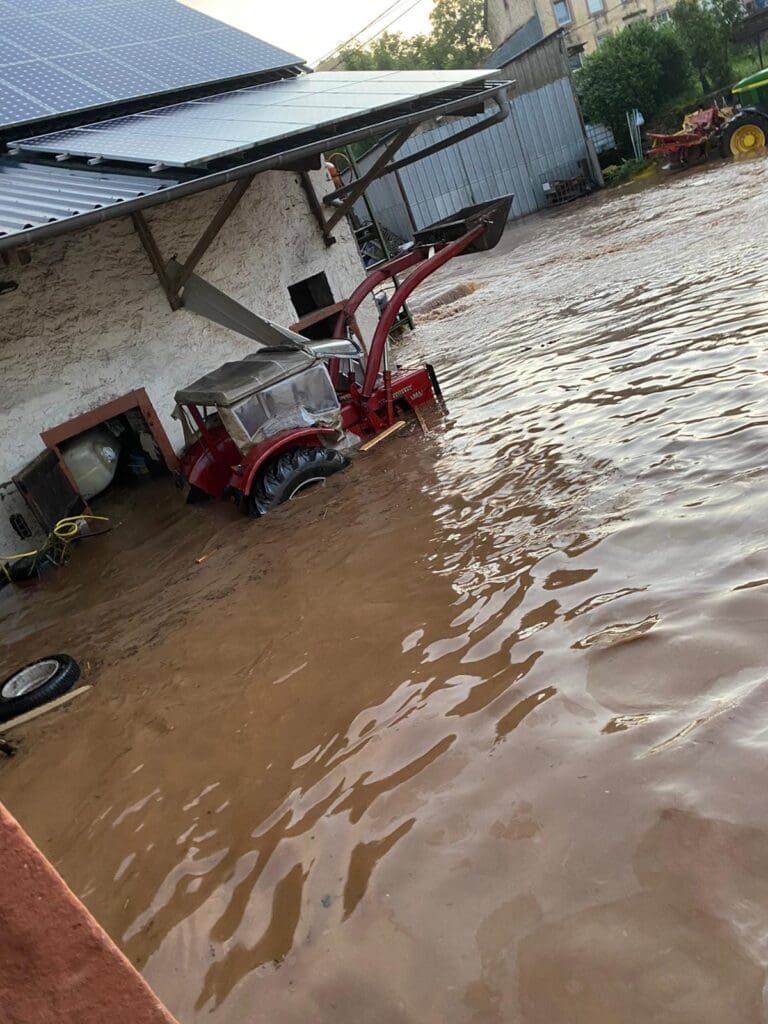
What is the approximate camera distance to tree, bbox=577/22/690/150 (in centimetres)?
3122

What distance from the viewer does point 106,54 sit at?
10.0 metres

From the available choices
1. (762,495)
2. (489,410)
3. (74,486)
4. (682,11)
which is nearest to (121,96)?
(74,486)

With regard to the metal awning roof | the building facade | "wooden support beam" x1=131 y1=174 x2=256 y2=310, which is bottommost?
"wooden support beam" x1=131 y1=174 x2=256 y2=310

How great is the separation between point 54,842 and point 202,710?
40.9 inches

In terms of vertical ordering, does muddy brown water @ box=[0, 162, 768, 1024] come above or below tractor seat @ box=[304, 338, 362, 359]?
below

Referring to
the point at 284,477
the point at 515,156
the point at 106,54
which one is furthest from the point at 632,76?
the point at 284,477

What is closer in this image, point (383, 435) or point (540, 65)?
Result: point (383, 435)

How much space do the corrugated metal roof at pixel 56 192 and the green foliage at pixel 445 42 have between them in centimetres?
6688

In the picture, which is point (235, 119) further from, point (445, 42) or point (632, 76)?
point (445, 42)

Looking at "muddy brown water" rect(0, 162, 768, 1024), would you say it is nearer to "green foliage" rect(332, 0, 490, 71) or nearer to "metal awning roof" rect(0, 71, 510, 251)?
"metal awning roof" rect(0, 71, 510, 251)

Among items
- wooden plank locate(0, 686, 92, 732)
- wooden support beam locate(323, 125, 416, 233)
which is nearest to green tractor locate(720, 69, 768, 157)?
wooden support beam locate(323, 125, 416, 233)

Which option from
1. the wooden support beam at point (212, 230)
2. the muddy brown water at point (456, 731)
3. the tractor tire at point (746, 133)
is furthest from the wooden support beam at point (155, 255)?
the tractor tire at point (746, 133)

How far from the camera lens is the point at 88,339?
8.78 m

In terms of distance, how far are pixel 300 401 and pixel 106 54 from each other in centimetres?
598
